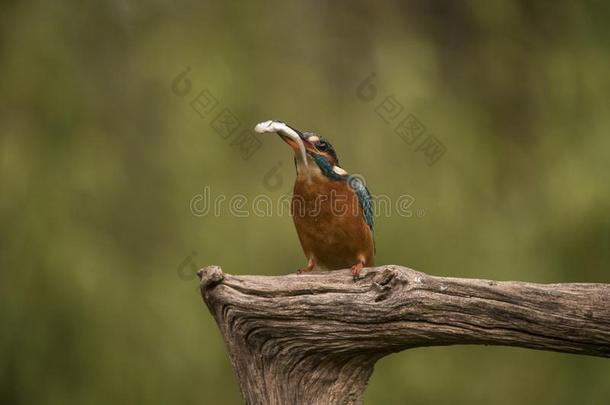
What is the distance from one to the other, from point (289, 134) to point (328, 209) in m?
0.52

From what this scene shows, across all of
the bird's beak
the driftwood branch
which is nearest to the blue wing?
the bird's beak

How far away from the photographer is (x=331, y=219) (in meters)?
3.72

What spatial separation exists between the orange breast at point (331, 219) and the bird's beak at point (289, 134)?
142 millimetres

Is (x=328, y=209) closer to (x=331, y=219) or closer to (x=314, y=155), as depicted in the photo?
(x=331, y=219)

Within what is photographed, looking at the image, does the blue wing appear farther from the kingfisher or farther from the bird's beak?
the bird's beak

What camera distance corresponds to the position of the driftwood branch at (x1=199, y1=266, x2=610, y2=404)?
109 inches

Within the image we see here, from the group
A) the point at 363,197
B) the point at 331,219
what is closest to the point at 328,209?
the point at 331,219

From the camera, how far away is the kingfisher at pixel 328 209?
144 inches

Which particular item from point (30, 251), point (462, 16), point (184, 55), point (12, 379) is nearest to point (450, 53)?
point (462, 16)

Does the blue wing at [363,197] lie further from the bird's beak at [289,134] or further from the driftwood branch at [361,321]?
the driftwood branch at [361,321]

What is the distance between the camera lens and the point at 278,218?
5.20m

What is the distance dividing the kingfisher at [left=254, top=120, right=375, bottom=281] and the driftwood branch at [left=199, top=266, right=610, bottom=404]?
1.47 feet

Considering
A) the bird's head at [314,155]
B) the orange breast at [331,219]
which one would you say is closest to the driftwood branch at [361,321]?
the orange breast at [331,219]

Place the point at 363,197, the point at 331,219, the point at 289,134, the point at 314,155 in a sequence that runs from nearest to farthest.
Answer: the point at 289,134
the point at 314,155
the point at 331,219
the point at 363,197
